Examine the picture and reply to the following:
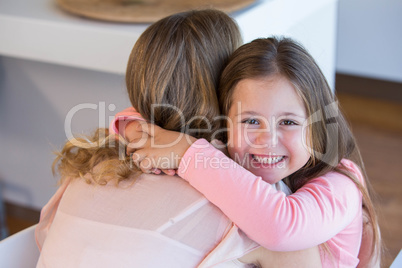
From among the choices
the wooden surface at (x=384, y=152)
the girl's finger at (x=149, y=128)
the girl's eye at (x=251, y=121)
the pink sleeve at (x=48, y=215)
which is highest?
the girl's eye at (x=251, y=121)

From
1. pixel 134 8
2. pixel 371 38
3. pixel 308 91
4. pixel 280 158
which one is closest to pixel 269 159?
pixel 280 158

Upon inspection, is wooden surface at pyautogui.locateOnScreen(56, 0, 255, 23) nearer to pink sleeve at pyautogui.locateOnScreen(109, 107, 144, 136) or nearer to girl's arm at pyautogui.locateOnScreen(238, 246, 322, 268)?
pink sleeve at pyautogui.locateOnScreen(109, 107, 144, 136)

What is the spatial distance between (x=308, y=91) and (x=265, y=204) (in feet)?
0.74

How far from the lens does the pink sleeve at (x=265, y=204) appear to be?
860 mm

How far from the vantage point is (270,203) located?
0.87m

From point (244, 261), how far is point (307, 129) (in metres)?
0.25

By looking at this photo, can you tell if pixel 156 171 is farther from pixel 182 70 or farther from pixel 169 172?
pixel 182 70

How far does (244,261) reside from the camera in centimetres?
93

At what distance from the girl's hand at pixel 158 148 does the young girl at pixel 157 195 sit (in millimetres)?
23

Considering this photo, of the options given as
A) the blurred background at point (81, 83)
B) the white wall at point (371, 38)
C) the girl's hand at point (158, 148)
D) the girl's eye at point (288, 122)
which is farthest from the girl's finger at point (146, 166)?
the white wall at point (371, 38)

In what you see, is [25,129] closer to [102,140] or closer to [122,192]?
[102,140]

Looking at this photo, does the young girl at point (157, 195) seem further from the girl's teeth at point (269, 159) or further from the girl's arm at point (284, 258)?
the girl's teeth at point (269, 159)

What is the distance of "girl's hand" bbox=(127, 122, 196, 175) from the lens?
94cm

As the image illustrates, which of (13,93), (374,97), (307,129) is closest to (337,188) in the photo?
(307,129)
